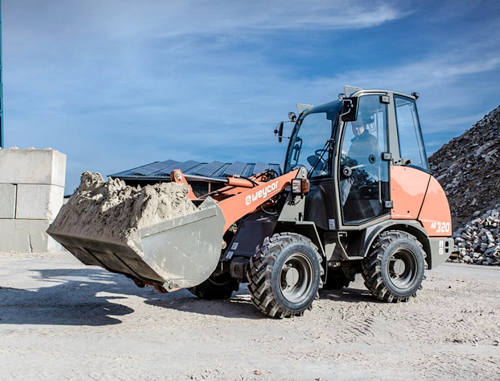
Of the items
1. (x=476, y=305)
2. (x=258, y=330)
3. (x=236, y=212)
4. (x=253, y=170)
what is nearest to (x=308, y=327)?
(x=258, y=330)

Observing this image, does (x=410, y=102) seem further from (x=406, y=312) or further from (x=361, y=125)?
(x=406, y=312)

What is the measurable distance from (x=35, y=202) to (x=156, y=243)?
9.88 m

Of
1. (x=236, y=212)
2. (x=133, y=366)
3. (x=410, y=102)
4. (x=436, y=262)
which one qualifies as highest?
(x=410, y=102)

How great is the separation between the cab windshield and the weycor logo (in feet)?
2.42

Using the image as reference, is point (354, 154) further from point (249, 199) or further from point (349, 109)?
point (249, 199)

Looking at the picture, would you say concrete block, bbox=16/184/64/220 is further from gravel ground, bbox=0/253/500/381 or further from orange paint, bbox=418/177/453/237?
orange paint, bbox=418/177/453/237

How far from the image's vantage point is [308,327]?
19.4 ft

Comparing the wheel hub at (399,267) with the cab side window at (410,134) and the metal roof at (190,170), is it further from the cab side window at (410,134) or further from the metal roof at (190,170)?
the metal roof at (190,170)

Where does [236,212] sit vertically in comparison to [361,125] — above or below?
below

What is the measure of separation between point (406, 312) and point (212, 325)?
258cm

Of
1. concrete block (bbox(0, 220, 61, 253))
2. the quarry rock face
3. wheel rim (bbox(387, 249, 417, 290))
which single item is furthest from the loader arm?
the quarry rock face

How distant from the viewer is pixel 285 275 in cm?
633

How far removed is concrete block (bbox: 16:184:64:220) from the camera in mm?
13781

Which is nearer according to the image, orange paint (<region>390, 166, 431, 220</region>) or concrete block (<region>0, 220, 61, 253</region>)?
orange paint (<region>390, 166, 431, 220</region>)
